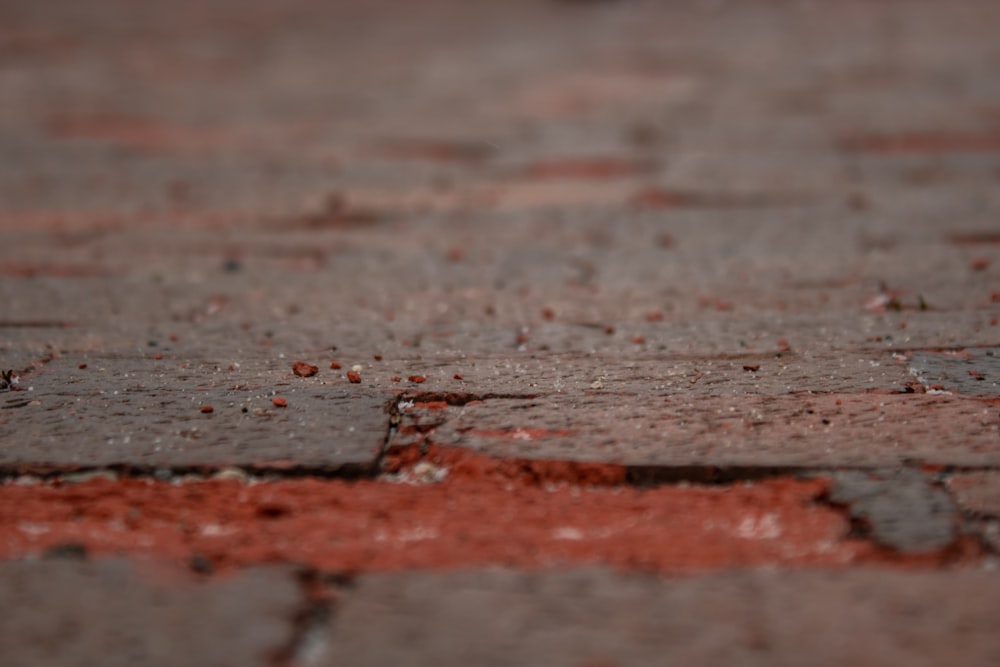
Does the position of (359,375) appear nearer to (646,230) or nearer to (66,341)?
(66,341)

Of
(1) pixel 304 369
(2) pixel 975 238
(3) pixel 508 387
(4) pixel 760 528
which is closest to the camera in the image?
(4) pixel 760 528

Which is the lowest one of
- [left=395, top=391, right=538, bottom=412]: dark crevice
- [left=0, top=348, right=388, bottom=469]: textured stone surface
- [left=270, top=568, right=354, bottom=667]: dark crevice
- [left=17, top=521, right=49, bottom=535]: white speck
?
[left=270, top=568, right=354, bottom=667]: dark crevice

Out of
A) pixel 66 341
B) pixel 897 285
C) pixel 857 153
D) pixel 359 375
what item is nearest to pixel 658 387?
pixel 359 375

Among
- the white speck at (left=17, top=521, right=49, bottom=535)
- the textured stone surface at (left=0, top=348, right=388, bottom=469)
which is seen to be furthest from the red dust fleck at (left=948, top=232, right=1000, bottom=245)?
the white speck at (left=17, top=521, right=49, bottom=535)

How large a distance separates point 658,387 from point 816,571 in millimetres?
795

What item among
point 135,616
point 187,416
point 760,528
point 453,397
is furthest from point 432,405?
point 135,616

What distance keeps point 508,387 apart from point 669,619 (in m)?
0.95

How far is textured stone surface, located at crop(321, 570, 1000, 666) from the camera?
53.4 inches

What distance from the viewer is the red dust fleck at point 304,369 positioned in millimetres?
2426

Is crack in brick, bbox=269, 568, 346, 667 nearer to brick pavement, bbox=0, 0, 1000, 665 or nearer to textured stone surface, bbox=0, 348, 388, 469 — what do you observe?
brick pavement, bbox=0, 0, 1000, 665

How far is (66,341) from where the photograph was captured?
9.08 ft

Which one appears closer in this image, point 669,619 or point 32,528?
point 669,619

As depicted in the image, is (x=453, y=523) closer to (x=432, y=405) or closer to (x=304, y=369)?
(x=432, y=405)

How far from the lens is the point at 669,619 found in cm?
144
